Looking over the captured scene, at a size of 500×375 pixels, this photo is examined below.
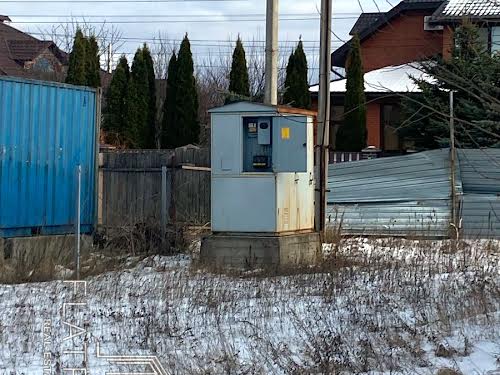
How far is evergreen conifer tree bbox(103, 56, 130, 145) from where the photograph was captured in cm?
2819

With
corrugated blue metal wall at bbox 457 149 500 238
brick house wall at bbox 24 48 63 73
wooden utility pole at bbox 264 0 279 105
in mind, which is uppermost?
brick house wall at bbox 24 48 63 73

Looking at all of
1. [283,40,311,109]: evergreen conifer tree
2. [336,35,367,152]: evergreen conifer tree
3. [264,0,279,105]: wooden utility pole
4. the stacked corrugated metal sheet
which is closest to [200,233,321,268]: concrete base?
[264,0,279,105]: wooden utility pole

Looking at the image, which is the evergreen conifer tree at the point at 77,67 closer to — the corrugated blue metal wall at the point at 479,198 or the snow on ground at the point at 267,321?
the corrugated blue metal wall at the point at 479,198

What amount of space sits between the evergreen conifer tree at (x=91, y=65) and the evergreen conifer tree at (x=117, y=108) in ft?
1.79

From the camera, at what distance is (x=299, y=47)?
28531 mm

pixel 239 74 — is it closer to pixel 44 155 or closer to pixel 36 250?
pixel 44 155

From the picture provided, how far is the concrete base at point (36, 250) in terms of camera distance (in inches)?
495

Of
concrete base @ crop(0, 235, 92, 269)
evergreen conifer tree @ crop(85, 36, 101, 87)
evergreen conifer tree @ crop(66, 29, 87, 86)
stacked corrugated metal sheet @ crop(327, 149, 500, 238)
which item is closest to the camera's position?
concrete base @ crop(0, 235, 92, 269)

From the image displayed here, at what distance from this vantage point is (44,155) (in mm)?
14180

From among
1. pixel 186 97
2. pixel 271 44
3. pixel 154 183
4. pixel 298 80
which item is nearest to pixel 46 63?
pixel 186 97

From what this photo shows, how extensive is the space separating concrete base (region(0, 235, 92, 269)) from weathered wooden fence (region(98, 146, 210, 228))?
273cm

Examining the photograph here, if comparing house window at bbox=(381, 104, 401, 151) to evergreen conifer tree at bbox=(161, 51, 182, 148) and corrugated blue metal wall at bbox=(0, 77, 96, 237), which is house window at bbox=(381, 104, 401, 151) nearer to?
evergreen conifer tree at bbox=(161, 51, 182, 148)

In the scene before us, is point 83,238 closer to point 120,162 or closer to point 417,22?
point 120,162

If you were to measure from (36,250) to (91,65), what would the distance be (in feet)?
53.4
